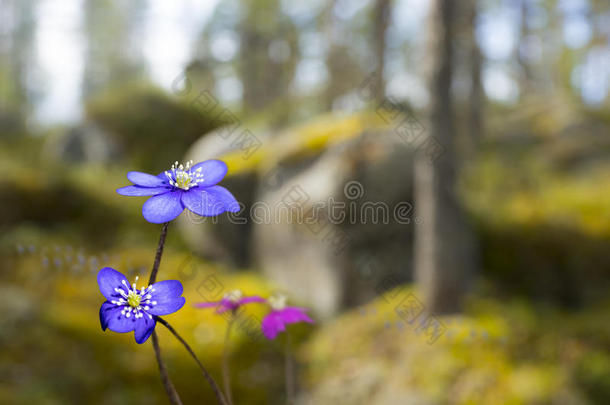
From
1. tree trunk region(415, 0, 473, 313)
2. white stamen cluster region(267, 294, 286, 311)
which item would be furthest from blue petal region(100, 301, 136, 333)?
tree trunk region(415, 0, 473, 313)

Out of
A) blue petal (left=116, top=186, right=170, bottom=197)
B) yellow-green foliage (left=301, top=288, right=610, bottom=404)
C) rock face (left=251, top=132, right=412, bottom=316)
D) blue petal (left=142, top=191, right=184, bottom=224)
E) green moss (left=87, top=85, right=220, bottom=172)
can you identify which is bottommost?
yellow-green foliage (left=301, top=288, right=610, bottom=404)

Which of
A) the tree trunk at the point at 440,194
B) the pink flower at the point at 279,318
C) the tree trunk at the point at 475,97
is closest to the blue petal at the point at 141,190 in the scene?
the pink flower at the point at 279,318

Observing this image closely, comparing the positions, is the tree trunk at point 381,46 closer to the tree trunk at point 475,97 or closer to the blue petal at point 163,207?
the blue petal at point 163,207

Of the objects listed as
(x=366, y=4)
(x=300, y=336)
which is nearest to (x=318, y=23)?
(x=366, y=4)

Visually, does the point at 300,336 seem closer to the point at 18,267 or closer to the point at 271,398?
the point at 271,398

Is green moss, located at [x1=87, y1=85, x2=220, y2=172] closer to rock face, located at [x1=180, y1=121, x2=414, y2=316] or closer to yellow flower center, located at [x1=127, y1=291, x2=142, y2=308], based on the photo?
rock face, located at [x1=180, y1=121, x2=414, y2=316]

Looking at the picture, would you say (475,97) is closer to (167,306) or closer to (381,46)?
(381,46)
